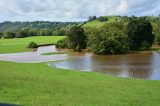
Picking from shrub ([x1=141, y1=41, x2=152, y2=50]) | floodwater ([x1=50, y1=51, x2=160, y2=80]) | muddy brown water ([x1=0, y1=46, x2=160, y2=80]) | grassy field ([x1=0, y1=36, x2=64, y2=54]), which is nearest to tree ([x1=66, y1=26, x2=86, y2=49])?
grassy field ([x1=0, y1=36, x2=64, y2=54])

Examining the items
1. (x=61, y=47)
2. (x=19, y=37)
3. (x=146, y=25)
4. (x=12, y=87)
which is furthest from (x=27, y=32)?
(x=12, y=87)

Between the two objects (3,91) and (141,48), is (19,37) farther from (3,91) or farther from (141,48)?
(3,91)

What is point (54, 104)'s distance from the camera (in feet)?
57.2

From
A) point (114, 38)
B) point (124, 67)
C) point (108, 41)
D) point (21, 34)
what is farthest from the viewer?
point (21, 34)

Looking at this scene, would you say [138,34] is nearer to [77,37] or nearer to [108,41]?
[108,41]

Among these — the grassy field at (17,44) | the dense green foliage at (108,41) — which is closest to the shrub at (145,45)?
the dense green foliage at (108,41)

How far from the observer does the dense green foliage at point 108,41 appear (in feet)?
299

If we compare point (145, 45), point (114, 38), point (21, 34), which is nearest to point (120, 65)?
point (114, 38)

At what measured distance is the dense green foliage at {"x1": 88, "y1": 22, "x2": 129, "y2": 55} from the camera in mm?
91125

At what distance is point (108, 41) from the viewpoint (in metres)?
92.0

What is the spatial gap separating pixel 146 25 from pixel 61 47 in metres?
35.3

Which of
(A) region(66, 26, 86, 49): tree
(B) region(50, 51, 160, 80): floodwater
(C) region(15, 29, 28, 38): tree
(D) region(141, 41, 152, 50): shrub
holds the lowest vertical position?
(B) region(50, 51, 160, 80): floodwater

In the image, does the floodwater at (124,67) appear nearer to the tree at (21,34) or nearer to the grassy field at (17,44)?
the grassy field at (17,44)

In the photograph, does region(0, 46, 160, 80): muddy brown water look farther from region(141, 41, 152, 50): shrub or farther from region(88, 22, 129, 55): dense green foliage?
region(141, 41, 152, 50): shrub
